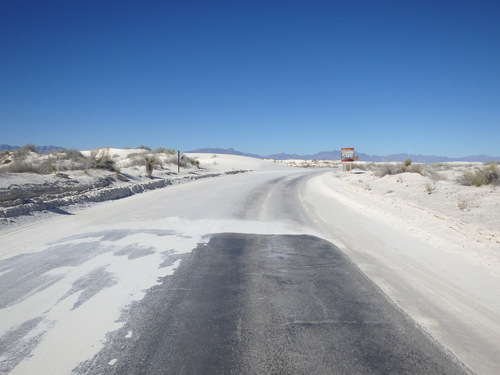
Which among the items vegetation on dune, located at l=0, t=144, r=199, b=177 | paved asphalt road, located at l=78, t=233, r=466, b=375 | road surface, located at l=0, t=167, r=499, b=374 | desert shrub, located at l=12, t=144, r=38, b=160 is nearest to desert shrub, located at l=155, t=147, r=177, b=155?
vegetation on dune, located at l=0, t=144, r=199, b=177

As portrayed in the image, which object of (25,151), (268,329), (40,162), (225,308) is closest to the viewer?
(268,329)

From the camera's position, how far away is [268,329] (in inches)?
136

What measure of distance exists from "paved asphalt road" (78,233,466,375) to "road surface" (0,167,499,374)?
16 millimetres

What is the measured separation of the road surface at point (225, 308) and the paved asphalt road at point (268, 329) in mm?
16

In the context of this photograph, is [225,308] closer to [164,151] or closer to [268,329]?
[268,329]

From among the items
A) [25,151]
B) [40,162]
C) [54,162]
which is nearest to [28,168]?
[40,162]

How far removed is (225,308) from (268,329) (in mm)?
682

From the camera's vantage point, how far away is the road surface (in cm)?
293

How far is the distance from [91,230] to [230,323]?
5.63 m

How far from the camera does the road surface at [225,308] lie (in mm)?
2926

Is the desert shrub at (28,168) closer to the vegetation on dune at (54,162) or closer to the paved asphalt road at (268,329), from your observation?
the vegetation on dune at (54,162)

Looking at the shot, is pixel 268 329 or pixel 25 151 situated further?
pixel 25 151

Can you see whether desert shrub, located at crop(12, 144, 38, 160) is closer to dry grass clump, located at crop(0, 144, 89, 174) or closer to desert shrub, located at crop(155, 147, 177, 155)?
dry grass clump, located at crop(0, 144, 89, 174)

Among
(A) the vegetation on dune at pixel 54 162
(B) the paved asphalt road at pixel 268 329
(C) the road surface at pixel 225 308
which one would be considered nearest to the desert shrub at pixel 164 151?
(A) the vegetation on dune at pixel 54 162
